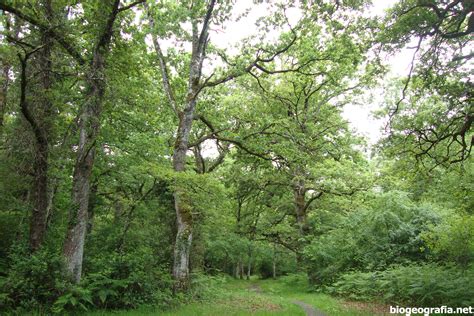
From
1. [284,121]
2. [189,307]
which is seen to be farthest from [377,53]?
[189,307]

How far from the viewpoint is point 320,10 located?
9734 mm

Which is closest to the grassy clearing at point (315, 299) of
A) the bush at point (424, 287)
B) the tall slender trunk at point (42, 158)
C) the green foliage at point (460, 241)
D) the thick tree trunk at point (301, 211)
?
the bush at point (424, 287)

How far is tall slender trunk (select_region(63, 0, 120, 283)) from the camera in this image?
28.2 feet

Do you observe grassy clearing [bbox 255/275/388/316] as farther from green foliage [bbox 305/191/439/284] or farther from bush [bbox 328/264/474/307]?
green foliage [bbox 305/191/439/284]

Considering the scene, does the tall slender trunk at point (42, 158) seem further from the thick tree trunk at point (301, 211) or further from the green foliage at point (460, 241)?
the thick tree trunk at point (301, 211)

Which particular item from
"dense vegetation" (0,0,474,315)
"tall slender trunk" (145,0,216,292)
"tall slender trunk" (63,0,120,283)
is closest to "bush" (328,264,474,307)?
"dense vegetation" (0,0,474,315)

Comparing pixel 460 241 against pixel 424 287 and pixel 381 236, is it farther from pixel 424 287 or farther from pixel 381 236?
pixel 381 236

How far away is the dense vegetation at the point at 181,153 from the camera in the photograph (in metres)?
8.66

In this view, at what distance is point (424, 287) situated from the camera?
905 centimetres

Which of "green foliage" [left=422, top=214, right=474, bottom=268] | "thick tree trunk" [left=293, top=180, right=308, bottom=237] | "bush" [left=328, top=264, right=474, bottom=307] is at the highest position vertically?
"thick tree trunk" [left=293, top=180, right=308, bottom=237]

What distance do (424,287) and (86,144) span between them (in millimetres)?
10128

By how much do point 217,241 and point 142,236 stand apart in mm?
9133

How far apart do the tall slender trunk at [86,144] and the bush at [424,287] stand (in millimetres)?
9260

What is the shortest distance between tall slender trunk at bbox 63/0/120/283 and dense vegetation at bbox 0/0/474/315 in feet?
0.11
